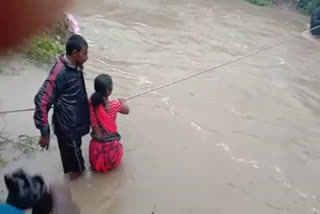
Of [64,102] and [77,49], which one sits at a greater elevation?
[77,49]

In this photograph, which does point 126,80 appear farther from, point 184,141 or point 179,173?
point 179,173

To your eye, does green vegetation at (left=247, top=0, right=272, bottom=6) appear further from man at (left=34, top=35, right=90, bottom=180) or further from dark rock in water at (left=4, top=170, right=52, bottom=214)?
dark rock in water at (left=4, top=170, right=52, bottom=214)

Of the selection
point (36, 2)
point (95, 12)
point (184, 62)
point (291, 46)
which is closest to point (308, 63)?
point (291, 46)

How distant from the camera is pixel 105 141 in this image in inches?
158

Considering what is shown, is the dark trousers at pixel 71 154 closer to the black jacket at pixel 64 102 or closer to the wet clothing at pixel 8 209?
the black jacket at pixel 64 102

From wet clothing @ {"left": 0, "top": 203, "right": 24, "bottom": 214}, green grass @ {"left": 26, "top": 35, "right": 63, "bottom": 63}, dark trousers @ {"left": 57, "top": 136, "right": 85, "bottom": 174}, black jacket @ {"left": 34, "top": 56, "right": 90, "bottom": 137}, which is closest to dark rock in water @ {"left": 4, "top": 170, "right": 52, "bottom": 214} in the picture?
wet clothing @ {"left": 0, "top": 203, "right": 24, "bottom": 214}

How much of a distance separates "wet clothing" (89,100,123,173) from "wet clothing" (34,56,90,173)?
0.09 metres

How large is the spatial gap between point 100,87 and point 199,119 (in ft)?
7.22

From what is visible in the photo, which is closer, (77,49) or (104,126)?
(77,49)

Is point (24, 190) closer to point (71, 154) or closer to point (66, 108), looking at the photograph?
point (66, 108)

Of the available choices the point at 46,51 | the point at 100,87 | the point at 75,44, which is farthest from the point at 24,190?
the point at 46,51

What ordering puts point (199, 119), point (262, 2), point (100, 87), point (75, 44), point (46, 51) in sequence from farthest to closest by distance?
1. point (262, 2)
2. point (46, 51)
3. point (199, 119)
4. point (100, 87)
5. point (75, 44)

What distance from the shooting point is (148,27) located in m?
9.33

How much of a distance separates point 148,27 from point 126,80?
2.90 m
